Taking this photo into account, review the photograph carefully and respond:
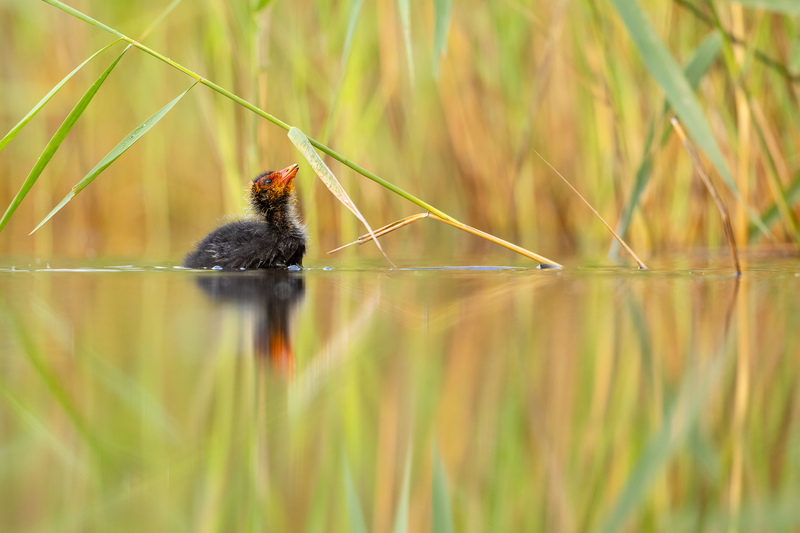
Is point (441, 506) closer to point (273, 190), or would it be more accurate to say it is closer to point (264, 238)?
point (264, 238)

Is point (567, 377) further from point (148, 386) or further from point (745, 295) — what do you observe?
point (745, 295)

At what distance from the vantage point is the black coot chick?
139 inches

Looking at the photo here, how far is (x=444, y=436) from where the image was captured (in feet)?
2.99

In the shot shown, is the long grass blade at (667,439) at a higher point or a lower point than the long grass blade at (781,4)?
lower

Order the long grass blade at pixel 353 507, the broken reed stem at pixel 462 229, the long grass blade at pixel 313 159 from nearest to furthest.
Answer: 1. the long grass blade at pixel 353 507
2. the long grass blade at pixel 313 159
3. the broken reed stem at pixel 462 229

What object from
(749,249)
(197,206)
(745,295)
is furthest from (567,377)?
(197,206)

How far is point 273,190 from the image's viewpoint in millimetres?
3914

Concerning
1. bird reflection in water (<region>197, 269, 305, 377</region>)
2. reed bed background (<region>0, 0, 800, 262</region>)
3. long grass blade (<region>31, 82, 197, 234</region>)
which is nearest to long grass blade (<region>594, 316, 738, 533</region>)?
bird reflection in water (<region>197, 269, 305, 377</region>)

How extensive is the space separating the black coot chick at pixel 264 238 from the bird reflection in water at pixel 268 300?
9 centimetres

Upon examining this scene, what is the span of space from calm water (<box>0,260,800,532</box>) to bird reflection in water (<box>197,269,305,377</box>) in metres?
0.01

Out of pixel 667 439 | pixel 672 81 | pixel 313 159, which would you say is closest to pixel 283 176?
pixel 313 159

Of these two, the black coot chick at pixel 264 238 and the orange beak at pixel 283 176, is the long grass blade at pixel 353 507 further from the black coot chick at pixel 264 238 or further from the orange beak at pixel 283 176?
the orange beak at pixel 283 176

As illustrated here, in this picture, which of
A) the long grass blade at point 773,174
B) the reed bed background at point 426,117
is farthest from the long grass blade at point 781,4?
the long grass blade at point 773,174

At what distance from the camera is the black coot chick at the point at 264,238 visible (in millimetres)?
3525
